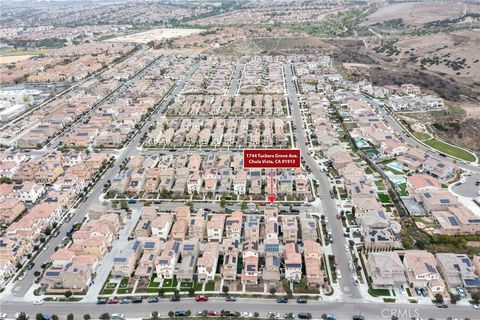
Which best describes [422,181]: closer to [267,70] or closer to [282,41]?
[267,70]

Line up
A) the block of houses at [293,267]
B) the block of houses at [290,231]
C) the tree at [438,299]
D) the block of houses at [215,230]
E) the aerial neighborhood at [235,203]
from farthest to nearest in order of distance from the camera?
1. the block of houses at [215,230]
2. the block of houses at [290,231]
3. the block of houses at [293,267]
4. the aerial neighborhood at [235,203]
5. the tree at [438,299]

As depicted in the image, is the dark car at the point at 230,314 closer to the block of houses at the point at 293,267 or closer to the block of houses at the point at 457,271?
the block of houses at the point at 293,267

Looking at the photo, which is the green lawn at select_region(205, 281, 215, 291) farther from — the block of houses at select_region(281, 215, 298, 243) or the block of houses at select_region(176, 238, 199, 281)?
the block of houses at select_region(281, 215, 298, 243)

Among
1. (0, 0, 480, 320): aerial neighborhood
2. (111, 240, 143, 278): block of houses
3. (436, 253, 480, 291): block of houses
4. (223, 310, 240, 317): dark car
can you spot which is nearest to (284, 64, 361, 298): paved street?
(0, 0, 480, 320): aerial neighborhood

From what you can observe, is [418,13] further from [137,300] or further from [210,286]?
[137,300]

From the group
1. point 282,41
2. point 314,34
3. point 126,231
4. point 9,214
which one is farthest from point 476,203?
point 314,34

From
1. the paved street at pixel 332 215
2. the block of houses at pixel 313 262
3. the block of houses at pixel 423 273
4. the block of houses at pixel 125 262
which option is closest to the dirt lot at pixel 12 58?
the paved street at pixel 332 215

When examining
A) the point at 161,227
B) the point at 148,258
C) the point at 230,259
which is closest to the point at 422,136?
the point at 230,259
